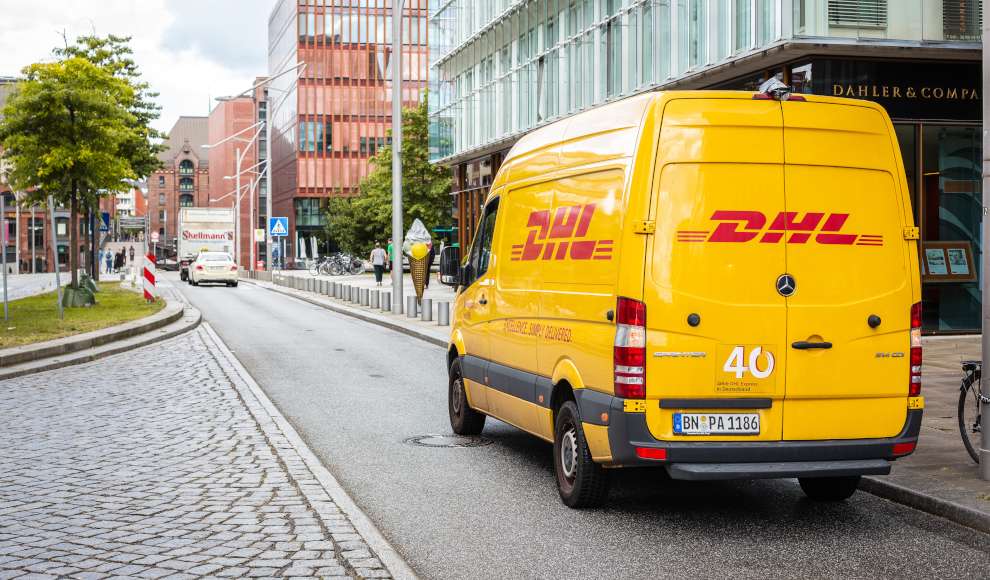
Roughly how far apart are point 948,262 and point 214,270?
33.2m

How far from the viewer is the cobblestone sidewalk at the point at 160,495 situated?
4871 mm

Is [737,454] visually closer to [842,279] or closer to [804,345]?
[804,345]

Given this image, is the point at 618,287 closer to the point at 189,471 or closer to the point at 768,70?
the point at 189,471

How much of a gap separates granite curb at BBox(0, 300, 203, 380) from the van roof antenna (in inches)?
403

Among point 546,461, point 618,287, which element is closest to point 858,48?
point 546,461

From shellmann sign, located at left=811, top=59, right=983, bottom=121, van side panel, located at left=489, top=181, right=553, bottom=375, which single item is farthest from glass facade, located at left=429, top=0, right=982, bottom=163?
van side panel, located at left=489, top=181, right=553, bottom=375

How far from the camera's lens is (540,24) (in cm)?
2864

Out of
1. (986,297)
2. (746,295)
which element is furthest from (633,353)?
(986,297)

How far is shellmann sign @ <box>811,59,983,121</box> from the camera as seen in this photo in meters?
16.6

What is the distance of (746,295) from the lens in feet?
18.3

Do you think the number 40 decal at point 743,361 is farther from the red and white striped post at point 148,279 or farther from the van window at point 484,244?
the red and white striped post at point 148,279

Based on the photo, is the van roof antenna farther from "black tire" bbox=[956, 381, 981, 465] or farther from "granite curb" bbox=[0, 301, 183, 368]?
"granite curb" bbox=[0, 301, 183, 368]

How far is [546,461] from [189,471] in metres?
2.58

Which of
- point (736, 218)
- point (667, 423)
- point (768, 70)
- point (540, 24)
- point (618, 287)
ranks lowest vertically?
point (667, 423)
